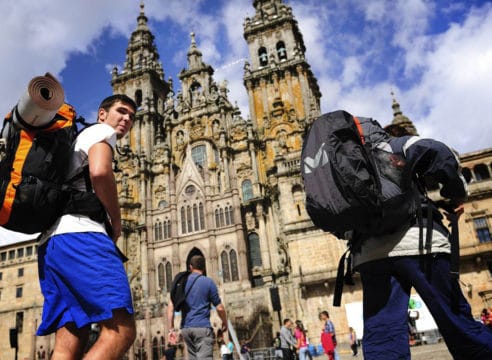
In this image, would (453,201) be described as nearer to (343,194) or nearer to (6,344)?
(343,194)

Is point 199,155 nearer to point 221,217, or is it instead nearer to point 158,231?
point 221,217

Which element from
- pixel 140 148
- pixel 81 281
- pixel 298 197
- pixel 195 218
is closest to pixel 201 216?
pixel 195 218

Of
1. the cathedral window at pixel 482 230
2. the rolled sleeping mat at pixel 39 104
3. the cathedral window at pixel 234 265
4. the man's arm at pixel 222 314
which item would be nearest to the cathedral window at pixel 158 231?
the cathedral window at pixel 234 265

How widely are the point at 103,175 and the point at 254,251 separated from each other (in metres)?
26.4

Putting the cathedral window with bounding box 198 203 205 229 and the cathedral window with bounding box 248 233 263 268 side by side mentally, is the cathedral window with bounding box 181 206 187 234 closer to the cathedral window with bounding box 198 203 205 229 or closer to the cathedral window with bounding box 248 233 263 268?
the cathedral window with bounding box 198 203 205 229

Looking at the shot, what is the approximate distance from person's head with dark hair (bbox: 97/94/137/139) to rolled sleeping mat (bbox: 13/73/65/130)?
1.67 ft

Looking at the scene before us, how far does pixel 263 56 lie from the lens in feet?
112

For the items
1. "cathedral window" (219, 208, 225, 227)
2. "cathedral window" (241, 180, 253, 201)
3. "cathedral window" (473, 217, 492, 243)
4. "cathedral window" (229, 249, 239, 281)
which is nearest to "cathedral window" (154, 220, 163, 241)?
"cathedral window" (219, 208, 225, 227)

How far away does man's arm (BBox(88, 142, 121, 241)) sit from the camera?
94.1 inches

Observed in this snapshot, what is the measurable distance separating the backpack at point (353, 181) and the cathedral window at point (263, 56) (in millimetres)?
32361

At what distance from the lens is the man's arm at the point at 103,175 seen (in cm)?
239

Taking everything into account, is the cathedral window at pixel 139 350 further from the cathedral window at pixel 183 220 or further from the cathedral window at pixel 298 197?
the cathedral window at pixel 298 197

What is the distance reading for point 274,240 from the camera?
A: 27203 mm

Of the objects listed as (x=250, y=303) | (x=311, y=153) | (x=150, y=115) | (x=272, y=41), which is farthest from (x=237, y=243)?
(x=311, y=153)
